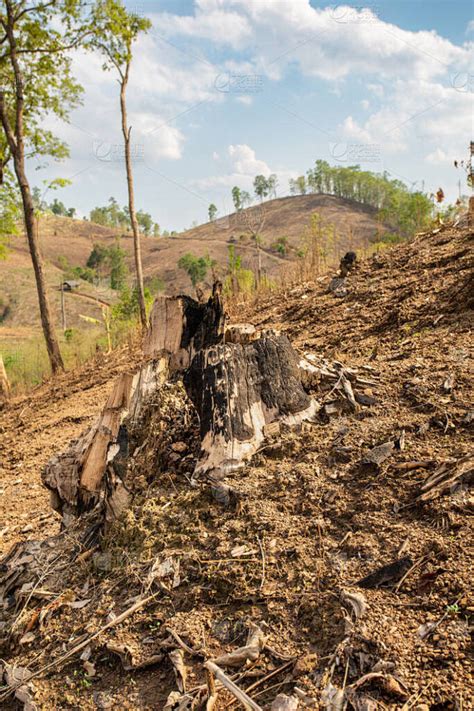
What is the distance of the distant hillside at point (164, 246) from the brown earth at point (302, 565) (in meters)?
40.3

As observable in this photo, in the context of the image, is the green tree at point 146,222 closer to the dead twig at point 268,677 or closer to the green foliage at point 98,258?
the green foliage at point 98,258

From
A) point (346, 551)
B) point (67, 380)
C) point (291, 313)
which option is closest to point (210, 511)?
point (346, 551)

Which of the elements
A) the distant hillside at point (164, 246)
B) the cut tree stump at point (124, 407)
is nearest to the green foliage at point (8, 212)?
the cut tree stump at point (124, 407)

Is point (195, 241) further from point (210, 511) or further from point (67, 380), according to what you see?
point (210, 511)

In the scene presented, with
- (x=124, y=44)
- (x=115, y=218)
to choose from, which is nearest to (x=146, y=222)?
(x=115, y=218)

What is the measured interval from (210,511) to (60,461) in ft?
3.74

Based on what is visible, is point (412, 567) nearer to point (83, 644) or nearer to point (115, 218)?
point (83, 644)

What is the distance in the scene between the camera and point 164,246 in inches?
3236

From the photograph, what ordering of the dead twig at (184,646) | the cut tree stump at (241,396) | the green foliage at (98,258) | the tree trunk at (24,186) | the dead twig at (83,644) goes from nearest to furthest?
the dead twig at (184,646) < the dead twig at (83,644) < the cut tree stump at (241,396) < the tree trunk at (24,186) < the green foliage at (98,258)

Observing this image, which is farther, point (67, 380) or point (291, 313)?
point (67, 380)

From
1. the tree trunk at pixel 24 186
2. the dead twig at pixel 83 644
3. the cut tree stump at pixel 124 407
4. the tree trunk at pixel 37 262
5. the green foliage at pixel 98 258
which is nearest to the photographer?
the dead twig at pixel 83 644

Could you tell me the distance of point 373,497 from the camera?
6.44ft

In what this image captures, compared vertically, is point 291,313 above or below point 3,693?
above

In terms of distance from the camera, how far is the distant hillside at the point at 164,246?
152 ft
